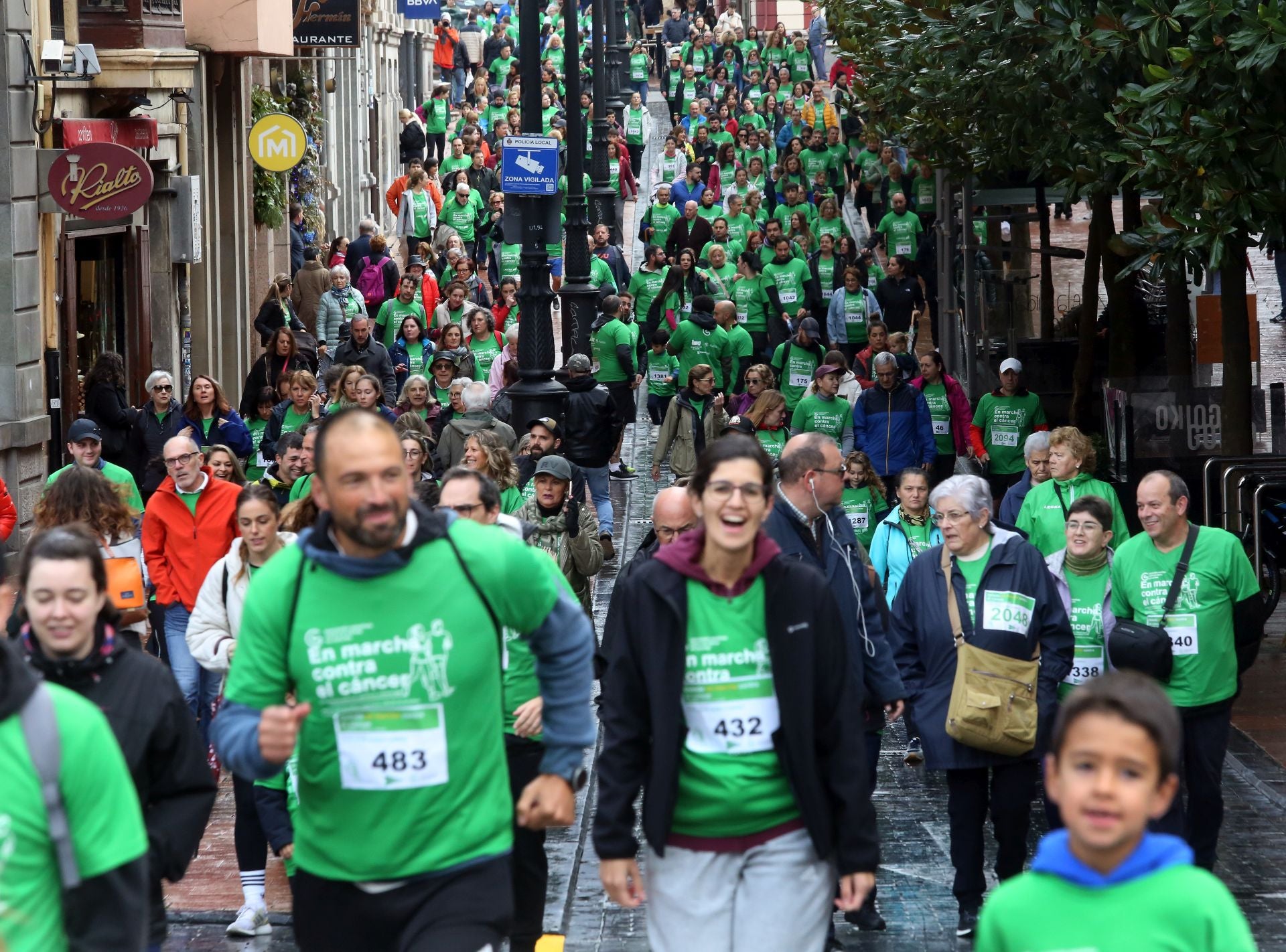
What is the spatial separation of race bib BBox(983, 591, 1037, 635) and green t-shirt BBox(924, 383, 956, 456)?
947 cm

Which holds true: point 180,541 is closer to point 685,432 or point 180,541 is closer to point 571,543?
point 571,543

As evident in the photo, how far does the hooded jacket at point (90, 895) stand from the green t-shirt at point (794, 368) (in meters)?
16.2

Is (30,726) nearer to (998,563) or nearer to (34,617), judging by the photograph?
(34,617)

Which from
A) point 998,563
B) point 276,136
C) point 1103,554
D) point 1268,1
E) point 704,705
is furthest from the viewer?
point 276,136

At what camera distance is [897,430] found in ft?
53.2

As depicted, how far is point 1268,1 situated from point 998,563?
14.9ft

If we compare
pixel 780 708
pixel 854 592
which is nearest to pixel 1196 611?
pixel 854 592

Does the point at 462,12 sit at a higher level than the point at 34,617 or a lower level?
higher

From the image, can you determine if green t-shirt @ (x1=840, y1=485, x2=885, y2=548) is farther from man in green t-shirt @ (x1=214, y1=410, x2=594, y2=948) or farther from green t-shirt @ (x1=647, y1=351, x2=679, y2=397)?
man in green t-shirt @ (x1=214, y1=410, x2=594, y2=948)

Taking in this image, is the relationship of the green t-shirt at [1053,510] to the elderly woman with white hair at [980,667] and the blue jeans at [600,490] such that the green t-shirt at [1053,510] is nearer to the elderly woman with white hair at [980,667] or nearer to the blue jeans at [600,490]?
the elderly woman with white hair at [980,667]

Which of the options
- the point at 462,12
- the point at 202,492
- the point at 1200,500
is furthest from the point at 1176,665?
the point at 462,12

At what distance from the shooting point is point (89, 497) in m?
9.38

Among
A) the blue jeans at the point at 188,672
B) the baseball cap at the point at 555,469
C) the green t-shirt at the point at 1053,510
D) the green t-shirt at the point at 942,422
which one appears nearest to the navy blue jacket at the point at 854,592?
the baseball cap at the point at 555,469

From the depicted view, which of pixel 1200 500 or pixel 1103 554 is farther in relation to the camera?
pixel 1200 500
